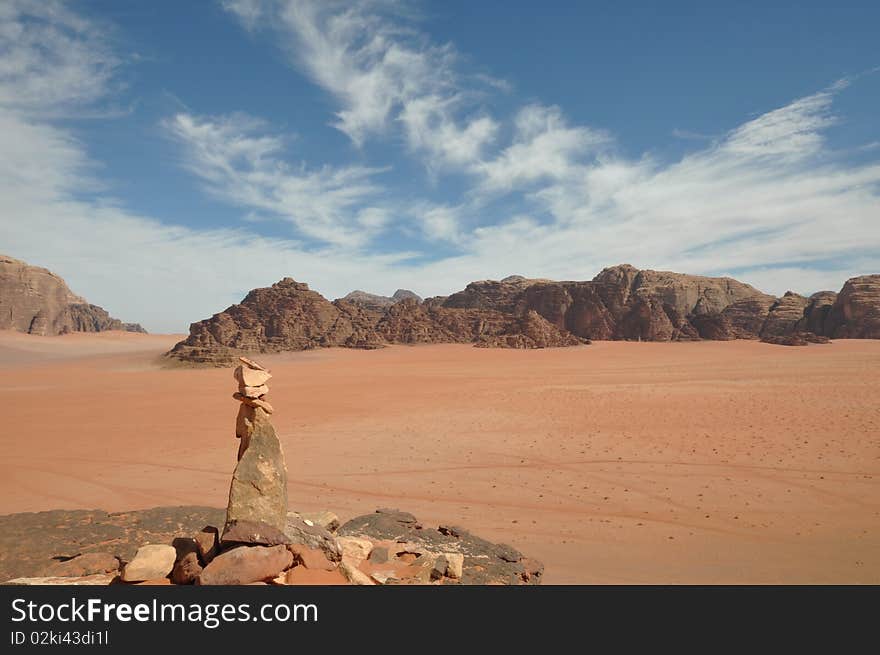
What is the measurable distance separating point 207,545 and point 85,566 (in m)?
2.17

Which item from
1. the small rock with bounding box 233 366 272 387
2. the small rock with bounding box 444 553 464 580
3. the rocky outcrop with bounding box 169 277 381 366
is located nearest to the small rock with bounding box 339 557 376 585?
the small rock with bounding box 444 553 464 580

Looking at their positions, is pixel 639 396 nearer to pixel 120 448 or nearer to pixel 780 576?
pixel 780 576

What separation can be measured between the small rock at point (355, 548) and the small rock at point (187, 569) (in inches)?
59.3

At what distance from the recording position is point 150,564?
4477 mm

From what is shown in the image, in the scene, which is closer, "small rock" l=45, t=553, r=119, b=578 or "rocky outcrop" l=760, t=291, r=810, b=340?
"small rock" l=45, t=553, r=119, b=578

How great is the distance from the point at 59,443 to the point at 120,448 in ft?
7.59


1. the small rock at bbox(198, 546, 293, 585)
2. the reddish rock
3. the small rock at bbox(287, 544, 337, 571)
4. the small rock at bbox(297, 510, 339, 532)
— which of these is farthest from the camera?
the reddish rock

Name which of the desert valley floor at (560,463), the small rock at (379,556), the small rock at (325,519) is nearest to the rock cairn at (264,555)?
the small rock at (379,556)

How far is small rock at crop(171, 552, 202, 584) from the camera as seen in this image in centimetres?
424

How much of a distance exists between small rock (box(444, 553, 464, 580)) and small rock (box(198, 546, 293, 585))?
5.88ft

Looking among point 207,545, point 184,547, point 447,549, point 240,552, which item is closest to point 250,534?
point 240,552

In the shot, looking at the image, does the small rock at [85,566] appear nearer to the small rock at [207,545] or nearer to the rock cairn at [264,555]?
the rock cairn at [264,555]

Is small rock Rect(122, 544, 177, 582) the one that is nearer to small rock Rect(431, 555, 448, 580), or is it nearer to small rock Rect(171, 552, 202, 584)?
small rock Rect(171, 552, 202, 584)
